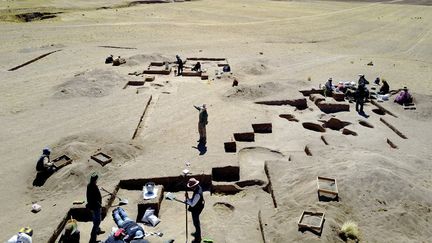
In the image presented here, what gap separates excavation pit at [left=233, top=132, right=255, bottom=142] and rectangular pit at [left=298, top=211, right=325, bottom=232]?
5.63m

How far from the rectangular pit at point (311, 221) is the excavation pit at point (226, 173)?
3.23 m

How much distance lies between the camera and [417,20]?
44.1 m

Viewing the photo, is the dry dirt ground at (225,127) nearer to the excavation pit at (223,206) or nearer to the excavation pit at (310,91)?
the excavation pit at (223,206)

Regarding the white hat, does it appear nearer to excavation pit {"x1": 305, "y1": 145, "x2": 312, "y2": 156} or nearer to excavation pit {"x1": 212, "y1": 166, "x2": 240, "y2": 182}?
excavation pit {"x1": 212, "y1": 166, "x2": 240, "y2": 182}

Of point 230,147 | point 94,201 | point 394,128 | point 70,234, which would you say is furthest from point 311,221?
point 394,128

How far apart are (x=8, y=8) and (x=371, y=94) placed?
1567 inches

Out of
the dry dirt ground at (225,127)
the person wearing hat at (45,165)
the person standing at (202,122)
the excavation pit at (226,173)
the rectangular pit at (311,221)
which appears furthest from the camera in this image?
the person standing at (202,122)

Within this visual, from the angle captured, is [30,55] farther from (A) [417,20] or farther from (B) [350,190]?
(A) [417,20]

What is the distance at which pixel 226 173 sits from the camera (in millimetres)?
12633

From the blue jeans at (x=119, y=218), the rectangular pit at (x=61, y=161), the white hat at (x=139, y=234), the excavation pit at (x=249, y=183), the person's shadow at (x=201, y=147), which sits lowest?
the excavation pit at (x=249, y=183)

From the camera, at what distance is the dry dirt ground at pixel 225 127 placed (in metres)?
10.2

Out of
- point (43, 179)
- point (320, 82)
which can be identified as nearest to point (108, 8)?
point (320, 82)

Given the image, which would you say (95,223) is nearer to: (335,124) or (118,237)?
(118,237)

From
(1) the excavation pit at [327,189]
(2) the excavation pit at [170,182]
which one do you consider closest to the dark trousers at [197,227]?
(2) the excavation pit at [170,182]
